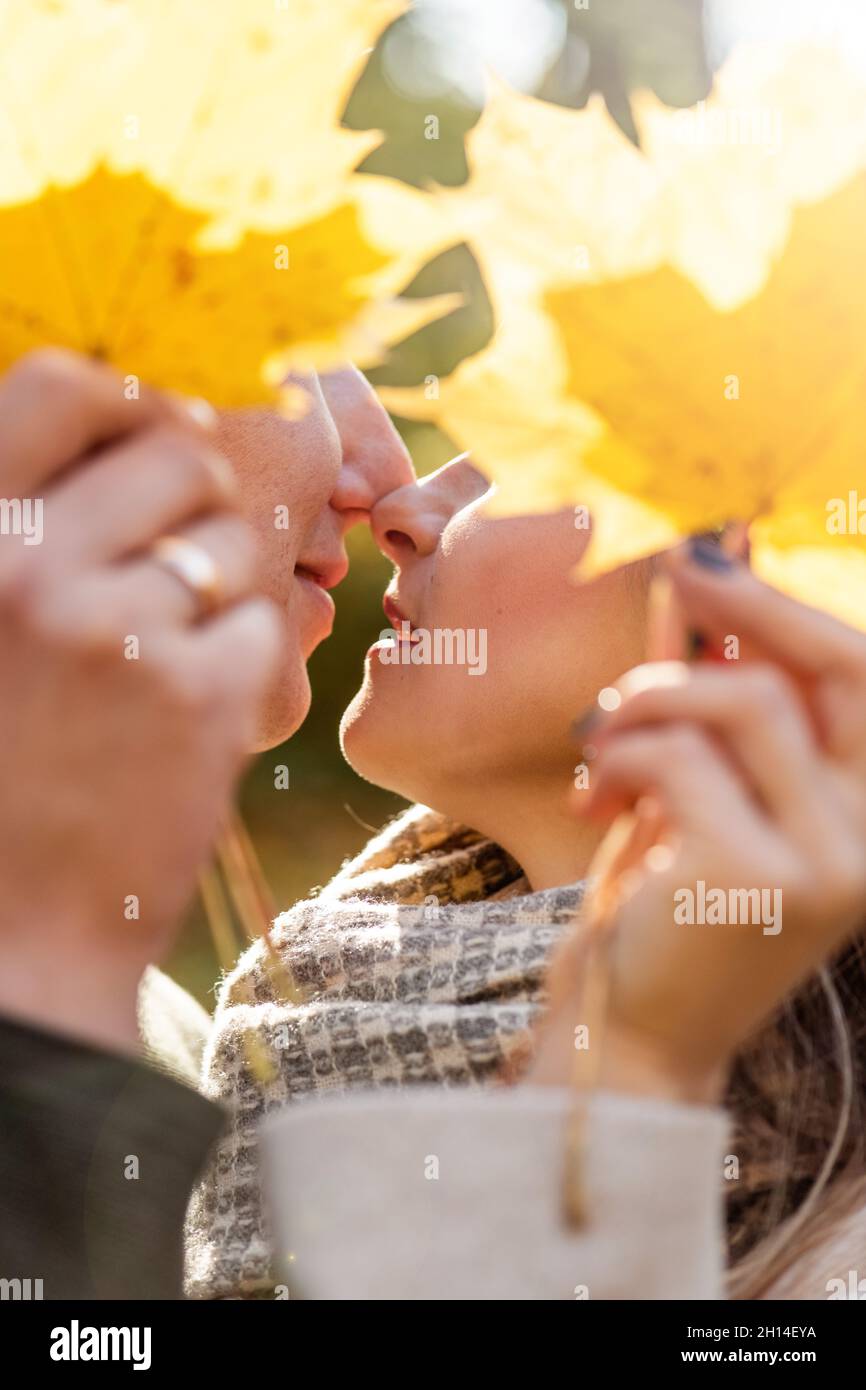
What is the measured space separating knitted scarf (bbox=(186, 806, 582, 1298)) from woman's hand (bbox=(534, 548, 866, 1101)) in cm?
55

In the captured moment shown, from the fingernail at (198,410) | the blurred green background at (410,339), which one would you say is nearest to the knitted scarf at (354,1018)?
the fingernail at (198,410)

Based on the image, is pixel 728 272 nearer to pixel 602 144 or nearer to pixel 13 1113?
pixel 602 144

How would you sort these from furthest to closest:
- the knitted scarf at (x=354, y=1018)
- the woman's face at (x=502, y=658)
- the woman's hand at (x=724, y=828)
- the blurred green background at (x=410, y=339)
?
the blurred green background at (x=410, y=339)
the woman's face at (x=502, y=658)
the knitted scarf at (x=354, y=1018)
the woman's hand at (x=724, y=828)

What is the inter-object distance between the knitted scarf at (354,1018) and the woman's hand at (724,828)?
548 mm

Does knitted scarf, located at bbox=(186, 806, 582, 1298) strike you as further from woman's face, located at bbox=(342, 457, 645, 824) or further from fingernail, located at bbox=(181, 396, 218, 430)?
fingernail, located at bbox=(181, 396, 218, 430)

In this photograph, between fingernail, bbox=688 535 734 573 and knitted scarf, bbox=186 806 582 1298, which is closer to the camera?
fingernail, bbox=688 535 734 573

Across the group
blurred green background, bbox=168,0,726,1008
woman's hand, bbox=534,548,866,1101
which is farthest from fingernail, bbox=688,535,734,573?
blurred green background, bbox=168,0,726,1008

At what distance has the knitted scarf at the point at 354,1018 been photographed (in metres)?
1.24

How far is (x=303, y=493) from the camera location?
162 centimetres

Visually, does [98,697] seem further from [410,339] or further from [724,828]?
[410,339]

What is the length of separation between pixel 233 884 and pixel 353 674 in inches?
251

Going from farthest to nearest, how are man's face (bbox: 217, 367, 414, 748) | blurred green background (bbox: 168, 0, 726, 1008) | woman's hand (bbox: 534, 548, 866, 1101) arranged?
blurred green background (bbox: 168, 0, 726, 1008)
man's face (bbox: 217, 367, 414, 748)
woman's hand (bbox: 534, 548, 866, 1101)

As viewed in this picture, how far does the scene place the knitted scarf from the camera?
1241mm

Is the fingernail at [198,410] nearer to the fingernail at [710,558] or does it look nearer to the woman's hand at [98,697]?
the woman's hand at [98,697]
